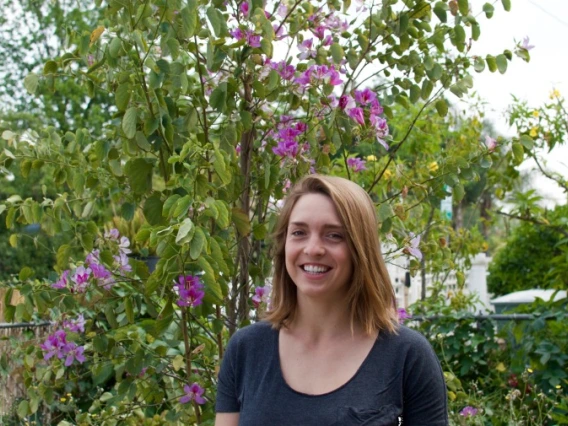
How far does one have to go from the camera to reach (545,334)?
4.33 meters

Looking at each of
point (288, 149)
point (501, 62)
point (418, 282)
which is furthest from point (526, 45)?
point (418, 282)

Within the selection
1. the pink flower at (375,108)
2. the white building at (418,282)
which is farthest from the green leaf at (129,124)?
the white building at (418,282)

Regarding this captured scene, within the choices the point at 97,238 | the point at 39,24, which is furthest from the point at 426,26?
the point at 39,24

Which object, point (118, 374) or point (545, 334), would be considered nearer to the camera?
point (118, 374)

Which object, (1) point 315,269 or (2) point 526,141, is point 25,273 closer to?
(1) point 315,269

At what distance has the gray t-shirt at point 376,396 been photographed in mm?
1862

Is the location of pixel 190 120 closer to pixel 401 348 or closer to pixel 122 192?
pixel 122 192

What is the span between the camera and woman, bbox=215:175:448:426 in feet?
6.21

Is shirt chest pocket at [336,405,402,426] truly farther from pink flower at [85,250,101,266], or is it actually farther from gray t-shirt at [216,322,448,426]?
pink flower at [85,250,101,266]

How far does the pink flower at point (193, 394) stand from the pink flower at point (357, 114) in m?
0.97

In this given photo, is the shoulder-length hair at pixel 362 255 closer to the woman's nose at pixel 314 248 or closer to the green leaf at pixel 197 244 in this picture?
the woman's nose at pixel 314 248

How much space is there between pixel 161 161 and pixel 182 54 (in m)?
0.33

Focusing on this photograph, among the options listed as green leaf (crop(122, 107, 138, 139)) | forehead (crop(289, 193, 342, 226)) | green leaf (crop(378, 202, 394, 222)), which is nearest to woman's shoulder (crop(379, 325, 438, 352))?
forehead (crop(289, 193, 342, 226))

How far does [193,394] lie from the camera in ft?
9.05
